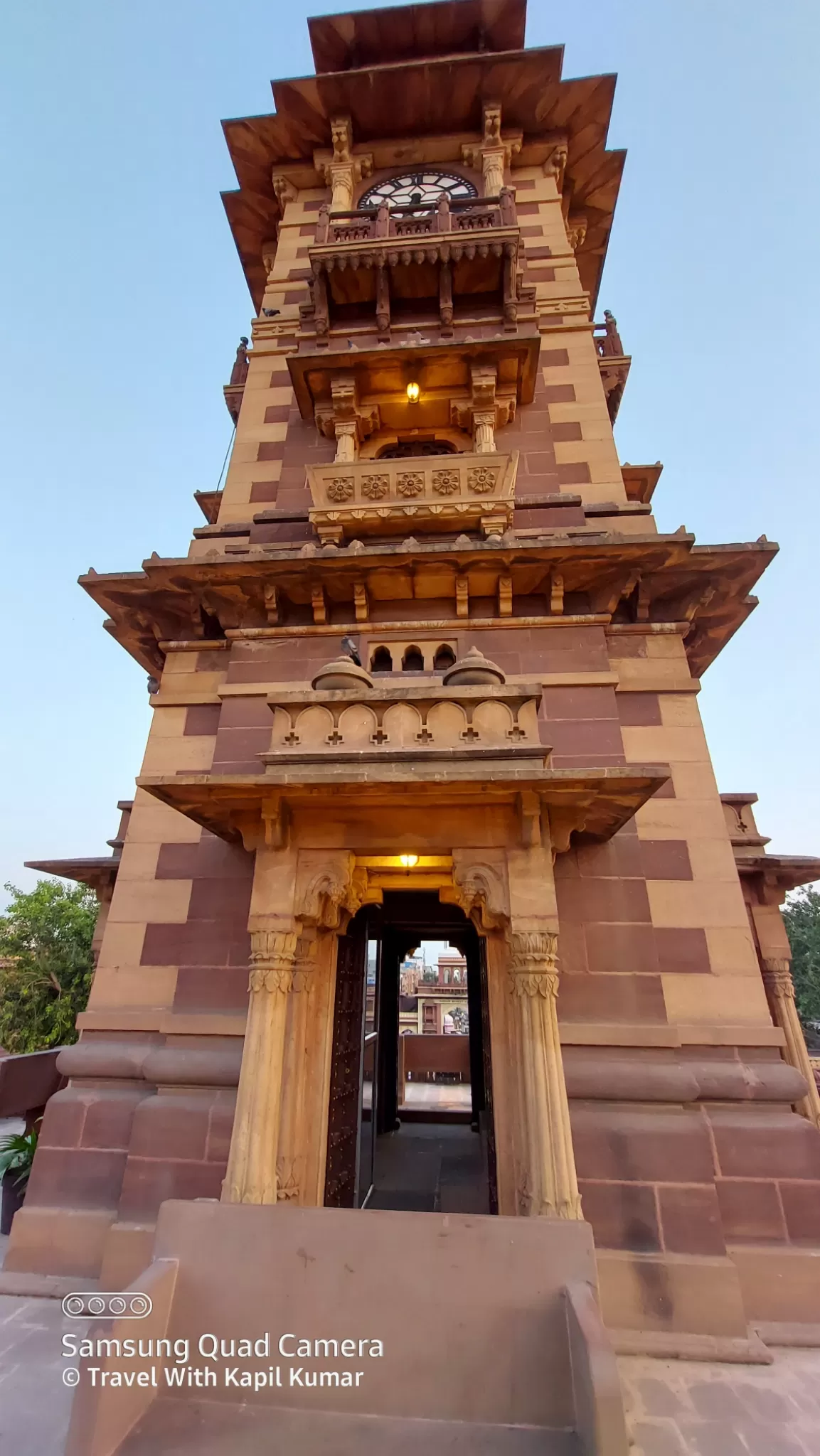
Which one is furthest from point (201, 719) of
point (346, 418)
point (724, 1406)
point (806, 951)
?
point (806, 951)

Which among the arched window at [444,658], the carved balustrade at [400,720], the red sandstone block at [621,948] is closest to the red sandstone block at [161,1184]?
the carved balustrade at [400,720]

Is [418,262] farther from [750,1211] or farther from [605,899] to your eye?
[750,1211]

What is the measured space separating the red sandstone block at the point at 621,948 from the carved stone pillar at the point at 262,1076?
2.99m

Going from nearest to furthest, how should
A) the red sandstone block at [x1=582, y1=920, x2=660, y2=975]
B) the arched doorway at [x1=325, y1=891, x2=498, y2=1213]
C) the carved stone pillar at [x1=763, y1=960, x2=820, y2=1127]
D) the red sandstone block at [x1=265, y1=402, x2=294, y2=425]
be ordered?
the red sandstone block at [x1=582, y1=920, x2=660, y2=975], the arched doorway at [x1=325, y1=891, x2=498, y2=1213], the carved stone pillar at [x1=763, y1=960, x2=820, y2=1127], the red sandstone block at [x1=265, y1=402, x2=294, y2=425]

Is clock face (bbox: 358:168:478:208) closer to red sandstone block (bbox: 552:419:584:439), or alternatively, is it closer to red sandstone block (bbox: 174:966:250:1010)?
red sandstone block (bbox: 552:419:584:439)

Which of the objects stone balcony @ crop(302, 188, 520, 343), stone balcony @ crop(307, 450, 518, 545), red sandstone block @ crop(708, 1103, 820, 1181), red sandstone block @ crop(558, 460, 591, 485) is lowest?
red sandstone block @ crop(708, 1103, 820, 1181)

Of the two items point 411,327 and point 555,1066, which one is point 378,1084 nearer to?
point 555,1066

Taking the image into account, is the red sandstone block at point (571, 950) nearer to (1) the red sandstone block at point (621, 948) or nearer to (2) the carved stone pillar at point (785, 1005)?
(1) the red sandstone block at point (621, 948)

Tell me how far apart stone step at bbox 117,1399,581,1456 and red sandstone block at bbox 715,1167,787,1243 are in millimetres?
2775

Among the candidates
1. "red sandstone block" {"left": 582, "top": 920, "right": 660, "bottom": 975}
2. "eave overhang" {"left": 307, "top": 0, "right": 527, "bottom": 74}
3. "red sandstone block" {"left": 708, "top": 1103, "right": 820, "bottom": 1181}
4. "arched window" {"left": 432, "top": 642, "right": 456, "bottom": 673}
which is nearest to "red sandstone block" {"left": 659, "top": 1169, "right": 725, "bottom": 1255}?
"red sandstone block" {"left": 708, "top": 1103, "right": 820, "bottom": 1181}

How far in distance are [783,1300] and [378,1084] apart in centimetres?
826

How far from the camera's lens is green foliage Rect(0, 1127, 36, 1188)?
773cm

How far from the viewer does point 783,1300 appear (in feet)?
17.3

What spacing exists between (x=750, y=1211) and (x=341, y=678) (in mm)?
6116
